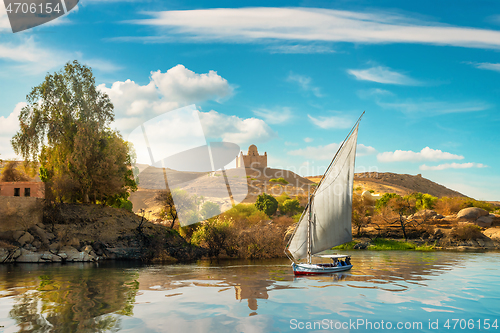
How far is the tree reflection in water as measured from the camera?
9.54 m

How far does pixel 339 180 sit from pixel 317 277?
17.3 feet

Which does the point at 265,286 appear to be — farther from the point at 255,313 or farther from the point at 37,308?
the point at 37,308

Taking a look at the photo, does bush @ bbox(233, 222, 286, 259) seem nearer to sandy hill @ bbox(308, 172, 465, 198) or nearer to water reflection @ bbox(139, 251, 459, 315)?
water reflection @ bbox(139, 251, 459, 315)

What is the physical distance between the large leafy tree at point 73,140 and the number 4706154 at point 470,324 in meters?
30.5

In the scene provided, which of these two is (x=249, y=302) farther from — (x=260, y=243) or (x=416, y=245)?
(x=416, y=245)

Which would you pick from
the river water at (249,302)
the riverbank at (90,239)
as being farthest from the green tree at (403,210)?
the riverbank at (90,239)

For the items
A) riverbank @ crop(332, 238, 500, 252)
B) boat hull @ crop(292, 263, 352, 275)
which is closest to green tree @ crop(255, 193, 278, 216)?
riverbank @ crop(332, 238, 500, 252)

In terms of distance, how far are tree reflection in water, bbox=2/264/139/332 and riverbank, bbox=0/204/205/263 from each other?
869 centimetres

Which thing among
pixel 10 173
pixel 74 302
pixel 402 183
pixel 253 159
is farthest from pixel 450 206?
pixel 253 159

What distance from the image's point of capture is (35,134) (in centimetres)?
3328

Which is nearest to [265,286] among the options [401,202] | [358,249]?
[358,249]

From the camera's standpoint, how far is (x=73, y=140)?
3394 cm

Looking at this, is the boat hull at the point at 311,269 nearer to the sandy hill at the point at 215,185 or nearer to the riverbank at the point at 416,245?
the riverbank at the point at 416,245

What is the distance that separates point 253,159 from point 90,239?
104950 millimetres
